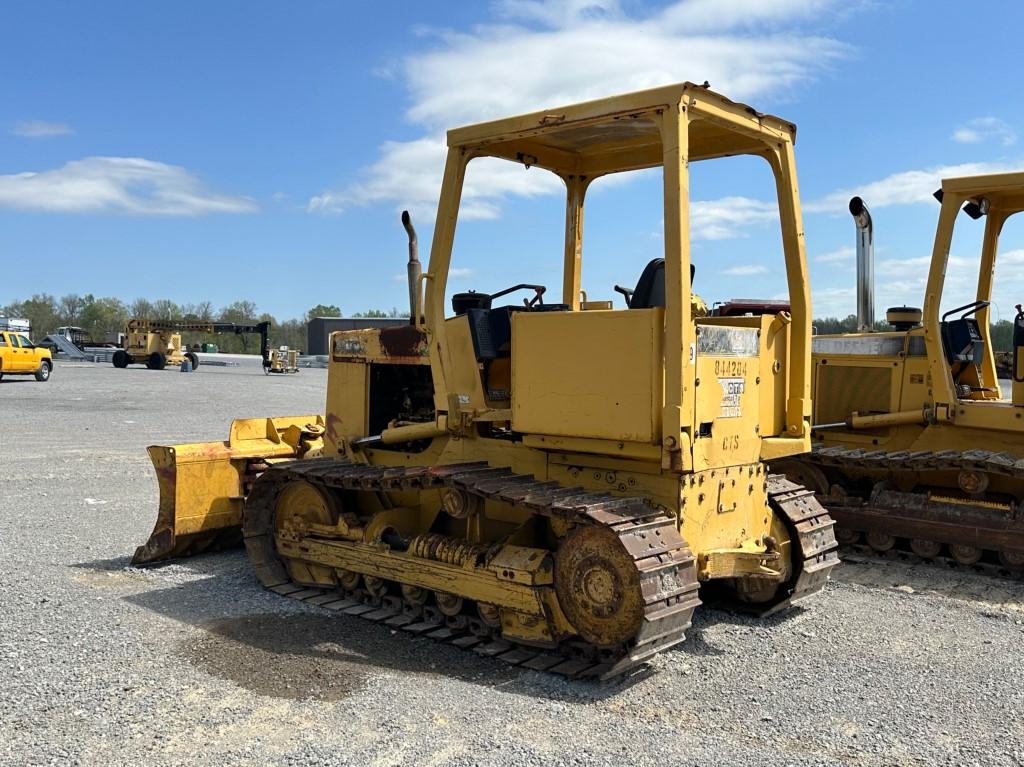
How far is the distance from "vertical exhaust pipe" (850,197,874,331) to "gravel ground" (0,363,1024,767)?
2957mm

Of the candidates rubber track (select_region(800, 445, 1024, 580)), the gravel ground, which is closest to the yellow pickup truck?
the gravel ground

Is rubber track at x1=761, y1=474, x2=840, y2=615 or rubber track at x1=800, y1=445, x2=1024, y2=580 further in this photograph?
rubber track at x1=800, y1=445, x2=1024, y2=580

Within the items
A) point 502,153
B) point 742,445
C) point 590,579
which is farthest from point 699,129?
point 590,579

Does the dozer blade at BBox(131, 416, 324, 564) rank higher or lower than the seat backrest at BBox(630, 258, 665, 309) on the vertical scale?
lower

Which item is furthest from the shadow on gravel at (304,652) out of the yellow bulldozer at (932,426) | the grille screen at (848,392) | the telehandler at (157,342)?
the telehandler at (157,342)

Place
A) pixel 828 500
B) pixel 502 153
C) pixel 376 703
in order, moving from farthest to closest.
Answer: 1. pixel 828 500
2. pixel 502 153
3. pixel 376 703

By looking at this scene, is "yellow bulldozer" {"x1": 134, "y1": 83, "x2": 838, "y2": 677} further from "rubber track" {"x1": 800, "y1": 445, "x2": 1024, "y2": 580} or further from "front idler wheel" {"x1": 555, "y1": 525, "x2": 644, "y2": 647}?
"rubber track" {"x1": 800, "y1": 445, "x2": 1024, "y2": 580}

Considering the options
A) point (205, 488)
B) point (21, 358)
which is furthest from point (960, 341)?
point (21, 358)

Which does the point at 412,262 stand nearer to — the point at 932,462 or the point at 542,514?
the point at 542,514

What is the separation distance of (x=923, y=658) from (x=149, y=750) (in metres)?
4.43

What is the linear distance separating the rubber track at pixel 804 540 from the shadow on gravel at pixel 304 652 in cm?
162

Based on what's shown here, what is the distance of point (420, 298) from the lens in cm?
634

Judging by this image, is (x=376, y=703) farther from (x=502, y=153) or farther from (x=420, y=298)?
(x=502, y=153)

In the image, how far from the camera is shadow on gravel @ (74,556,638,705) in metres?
Answer: 5.10
